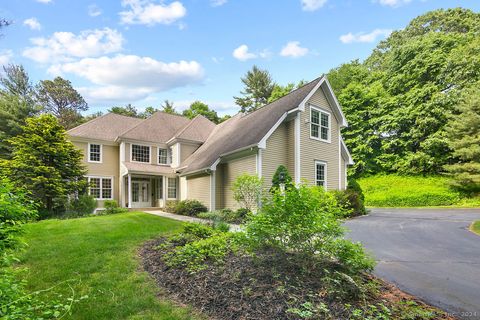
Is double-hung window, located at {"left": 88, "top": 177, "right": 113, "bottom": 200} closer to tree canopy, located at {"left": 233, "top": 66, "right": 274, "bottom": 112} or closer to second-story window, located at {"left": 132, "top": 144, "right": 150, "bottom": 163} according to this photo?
second-story window, located at {"left": 132, "top": 144, "right": 150, "bottom": 163}

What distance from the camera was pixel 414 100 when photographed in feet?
80.2

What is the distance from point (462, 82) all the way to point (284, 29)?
1810cm

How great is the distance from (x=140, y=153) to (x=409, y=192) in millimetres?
20835

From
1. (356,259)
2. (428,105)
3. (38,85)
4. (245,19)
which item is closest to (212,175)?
(245,19)

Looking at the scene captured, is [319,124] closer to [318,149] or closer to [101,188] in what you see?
[318,149]

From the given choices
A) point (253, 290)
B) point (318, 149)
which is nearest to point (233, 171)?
point (318, 149)

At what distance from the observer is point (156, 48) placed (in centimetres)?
1474

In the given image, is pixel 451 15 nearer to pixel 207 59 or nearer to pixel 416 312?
pixel 207 59

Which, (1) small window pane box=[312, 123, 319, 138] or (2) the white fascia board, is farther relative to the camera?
(1) small window pane box=[312, 123, 319, 138]

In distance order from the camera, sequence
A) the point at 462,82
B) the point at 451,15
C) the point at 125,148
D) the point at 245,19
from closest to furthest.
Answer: the point at 245,19 → the point at 125,148 → the point at 462,82 → the point at 451,15

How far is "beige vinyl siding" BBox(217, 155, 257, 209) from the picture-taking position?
13.8 m

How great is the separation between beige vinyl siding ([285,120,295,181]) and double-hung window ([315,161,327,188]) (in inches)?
69.5

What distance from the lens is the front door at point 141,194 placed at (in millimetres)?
20812

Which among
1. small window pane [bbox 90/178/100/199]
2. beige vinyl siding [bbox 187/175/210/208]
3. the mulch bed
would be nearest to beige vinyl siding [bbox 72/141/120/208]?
small window pane [bbox 90/178/100/199]
